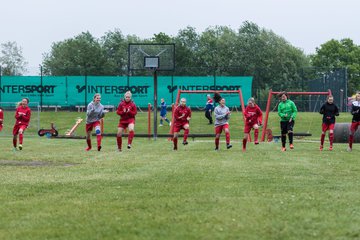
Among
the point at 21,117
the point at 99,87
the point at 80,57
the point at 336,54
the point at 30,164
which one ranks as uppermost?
the point at 336,54

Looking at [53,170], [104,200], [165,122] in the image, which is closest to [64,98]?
[165,122]

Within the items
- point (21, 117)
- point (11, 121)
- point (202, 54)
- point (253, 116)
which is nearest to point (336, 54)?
point (202, 54)

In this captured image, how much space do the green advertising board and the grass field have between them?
37456 millimetres

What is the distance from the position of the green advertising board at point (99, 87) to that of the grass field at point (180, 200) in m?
37.5

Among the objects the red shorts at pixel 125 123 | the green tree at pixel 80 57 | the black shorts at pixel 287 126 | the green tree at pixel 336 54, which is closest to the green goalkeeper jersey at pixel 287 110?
the black shorts at pixel 287 126

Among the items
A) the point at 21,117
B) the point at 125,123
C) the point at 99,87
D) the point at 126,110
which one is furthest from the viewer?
the point at 99,87

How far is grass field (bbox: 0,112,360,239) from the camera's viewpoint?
6.95 metres

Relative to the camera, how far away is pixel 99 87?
53.5 meters

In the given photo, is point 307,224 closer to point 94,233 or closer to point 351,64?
point 94,233

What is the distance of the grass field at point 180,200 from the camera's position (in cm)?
695

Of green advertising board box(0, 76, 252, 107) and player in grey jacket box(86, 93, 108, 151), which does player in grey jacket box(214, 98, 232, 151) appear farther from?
green advertising board box(0, 76, 252, 107)

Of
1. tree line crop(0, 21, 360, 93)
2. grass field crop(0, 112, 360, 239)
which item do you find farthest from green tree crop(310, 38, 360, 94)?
grass field crop(0, 112, 360, 239)

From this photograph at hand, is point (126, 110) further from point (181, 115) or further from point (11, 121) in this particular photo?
point (11, 121)

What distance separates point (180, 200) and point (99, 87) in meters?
45.2
